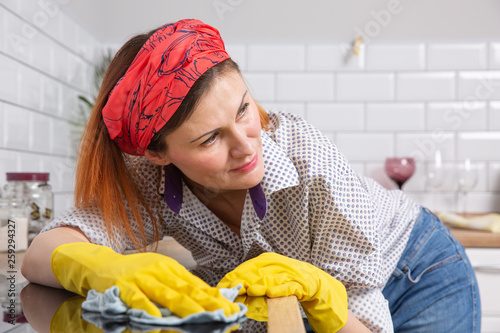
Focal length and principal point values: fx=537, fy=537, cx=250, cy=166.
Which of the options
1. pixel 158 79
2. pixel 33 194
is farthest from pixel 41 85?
pixel 158 79

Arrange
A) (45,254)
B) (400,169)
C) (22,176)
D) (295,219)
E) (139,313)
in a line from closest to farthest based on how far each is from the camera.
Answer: (139,313) → (45,254) → (295,219) → (22,176) → (400,169)

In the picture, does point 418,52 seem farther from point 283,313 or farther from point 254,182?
point 283,313

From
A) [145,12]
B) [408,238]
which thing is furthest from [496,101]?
[145,12]

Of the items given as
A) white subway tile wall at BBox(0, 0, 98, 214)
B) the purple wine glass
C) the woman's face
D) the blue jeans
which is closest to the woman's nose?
the woman's face

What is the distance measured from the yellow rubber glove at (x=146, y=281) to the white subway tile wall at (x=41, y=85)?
3.01 feet

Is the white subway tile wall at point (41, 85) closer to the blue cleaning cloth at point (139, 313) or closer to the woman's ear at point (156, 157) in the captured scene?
the woman's ear at point (156, 157)

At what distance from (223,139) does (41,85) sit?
1123mm

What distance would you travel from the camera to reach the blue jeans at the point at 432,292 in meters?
1.15

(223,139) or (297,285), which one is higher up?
(223,139)

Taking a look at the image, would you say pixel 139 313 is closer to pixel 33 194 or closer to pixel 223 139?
pixel 223 139

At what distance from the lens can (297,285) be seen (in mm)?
662

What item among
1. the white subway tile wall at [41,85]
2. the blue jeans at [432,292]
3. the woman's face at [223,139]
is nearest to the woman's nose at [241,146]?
the woman's face at [223,139]

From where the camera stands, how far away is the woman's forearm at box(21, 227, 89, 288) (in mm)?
821

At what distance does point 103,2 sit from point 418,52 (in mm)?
1372
